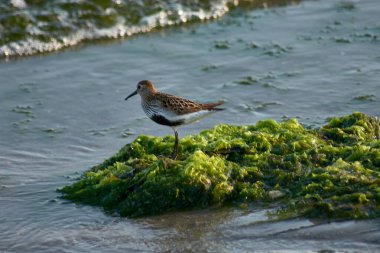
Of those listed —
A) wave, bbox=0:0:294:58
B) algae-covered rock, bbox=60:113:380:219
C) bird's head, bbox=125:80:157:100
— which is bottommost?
algae-covered rock, bbox=60:113:380:219

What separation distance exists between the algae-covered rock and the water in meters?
0.13

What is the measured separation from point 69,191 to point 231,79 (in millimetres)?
3258

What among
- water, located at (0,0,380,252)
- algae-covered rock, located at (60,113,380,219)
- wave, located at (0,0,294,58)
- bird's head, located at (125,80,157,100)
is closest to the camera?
water, located at (0,0,380,252)

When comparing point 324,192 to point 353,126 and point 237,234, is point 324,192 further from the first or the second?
point 353,126

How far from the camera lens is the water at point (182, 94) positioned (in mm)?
5605

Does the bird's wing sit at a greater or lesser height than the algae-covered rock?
greater

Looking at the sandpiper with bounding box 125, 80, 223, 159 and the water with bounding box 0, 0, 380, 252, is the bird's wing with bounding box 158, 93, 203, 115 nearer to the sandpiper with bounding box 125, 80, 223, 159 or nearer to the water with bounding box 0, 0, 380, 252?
the sandpiper with bounding box 125, 80, 223, 159

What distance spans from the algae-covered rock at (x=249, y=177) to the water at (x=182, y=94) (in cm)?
13

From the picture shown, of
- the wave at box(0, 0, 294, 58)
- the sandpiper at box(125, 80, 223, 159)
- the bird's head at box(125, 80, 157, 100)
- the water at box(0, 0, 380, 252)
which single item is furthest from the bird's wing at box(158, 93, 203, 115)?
the wave at box(0, 0, 294, 58)

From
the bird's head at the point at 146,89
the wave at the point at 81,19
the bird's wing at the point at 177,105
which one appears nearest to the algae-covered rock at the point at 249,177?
the bird's wing at the point at 177,105

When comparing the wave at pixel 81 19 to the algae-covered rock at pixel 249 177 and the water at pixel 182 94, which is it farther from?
the algae-covered rock at pixel 249 177

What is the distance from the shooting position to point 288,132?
22.4 ft

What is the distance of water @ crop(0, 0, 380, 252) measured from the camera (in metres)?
5.61

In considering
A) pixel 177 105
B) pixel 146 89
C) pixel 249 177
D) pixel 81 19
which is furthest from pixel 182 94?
pixel 249 177
